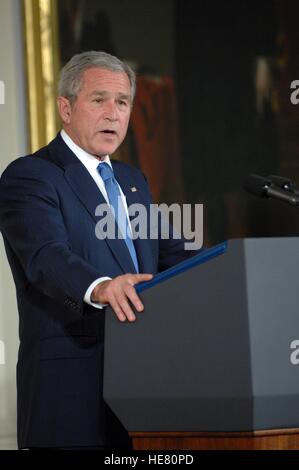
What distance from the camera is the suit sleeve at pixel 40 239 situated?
80.9 inches

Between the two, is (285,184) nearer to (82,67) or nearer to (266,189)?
(266,189)

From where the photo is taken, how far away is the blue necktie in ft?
7.89

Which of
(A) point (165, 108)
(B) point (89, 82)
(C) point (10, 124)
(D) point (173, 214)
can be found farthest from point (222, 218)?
(B) point (89, 82)

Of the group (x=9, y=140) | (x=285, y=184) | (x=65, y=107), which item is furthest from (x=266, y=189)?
(x=9, y=140)

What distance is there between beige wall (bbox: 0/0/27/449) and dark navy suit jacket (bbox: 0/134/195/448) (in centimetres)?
189

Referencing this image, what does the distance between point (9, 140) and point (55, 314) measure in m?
2.12

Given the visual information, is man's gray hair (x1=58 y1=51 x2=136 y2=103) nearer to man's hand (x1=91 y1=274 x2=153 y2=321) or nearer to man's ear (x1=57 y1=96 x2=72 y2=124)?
man's ear (x1=57 y1=96 x2=72 y2=124)

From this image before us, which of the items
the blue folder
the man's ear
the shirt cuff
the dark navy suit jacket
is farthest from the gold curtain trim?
the blue folder

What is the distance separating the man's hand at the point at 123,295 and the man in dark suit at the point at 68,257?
13 cm

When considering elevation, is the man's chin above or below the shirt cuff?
above

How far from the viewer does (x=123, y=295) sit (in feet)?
6.11

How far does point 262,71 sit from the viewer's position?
4.30 m
